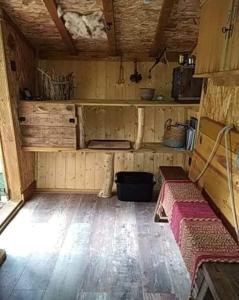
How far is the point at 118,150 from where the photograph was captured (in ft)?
10.8

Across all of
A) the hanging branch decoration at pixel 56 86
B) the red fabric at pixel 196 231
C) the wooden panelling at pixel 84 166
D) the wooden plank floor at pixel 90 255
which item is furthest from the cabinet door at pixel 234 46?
the wooden panelling at pixel 84 166

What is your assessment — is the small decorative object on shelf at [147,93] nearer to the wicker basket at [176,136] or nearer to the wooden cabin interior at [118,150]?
the wooden cabin interior at [118,150]

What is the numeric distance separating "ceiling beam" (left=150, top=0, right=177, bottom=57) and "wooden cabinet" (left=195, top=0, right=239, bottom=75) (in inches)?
13.1

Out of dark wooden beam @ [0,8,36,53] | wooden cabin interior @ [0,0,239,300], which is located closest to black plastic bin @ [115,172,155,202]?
wooden cabin interior @ [0,0,239,300]

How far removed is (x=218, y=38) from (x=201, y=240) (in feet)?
3.86

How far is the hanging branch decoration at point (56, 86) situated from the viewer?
10.9 feet

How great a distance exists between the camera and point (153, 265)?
2334 millimetres

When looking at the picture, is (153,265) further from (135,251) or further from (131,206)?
(131,206)

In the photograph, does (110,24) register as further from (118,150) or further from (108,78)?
(118,150)

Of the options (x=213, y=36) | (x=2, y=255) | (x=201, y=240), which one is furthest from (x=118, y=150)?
(x=201, y=240)

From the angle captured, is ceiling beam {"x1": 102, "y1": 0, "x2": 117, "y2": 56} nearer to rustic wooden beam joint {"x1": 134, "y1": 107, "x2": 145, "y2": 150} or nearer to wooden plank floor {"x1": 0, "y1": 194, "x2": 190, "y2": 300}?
rustic wooden beam joint {"x1": 134, "y1": 107, "x2": 145, "y2": 150}

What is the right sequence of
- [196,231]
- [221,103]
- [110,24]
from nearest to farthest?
[196,231] → [221,103] → [110,24]

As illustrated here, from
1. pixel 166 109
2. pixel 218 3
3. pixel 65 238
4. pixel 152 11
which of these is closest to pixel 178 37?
pixel 152 11

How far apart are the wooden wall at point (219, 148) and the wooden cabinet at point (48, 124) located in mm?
1310
